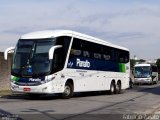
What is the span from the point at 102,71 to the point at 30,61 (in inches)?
295

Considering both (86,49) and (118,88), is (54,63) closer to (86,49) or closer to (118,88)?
(86,49)

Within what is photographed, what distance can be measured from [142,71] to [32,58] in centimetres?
3573

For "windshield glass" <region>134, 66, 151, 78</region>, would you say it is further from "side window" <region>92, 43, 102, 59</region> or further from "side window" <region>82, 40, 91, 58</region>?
"side window" <region>82, 40, 91, 58</region>

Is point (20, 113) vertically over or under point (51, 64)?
under

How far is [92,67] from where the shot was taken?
2617 cm

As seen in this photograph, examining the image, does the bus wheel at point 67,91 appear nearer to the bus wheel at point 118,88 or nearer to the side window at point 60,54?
the side window at point 60,54

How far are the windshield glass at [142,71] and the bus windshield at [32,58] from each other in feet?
114

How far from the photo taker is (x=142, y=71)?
55.7 m

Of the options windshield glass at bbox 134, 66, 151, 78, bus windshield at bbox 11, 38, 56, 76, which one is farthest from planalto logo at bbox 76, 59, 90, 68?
windshield glass at bbox 134, 66, 151, 78

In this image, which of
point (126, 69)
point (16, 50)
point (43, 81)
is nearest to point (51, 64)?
point (43, 81)

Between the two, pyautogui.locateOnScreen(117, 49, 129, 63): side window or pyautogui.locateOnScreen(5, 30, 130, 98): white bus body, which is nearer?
pyautogui.locateOnScreen(5, 30, 130, 98): white bus body

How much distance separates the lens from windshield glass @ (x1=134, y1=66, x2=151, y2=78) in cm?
5519

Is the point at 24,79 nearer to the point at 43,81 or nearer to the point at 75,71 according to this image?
the point at 43,81

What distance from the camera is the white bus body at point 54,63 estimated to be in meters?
21.3
